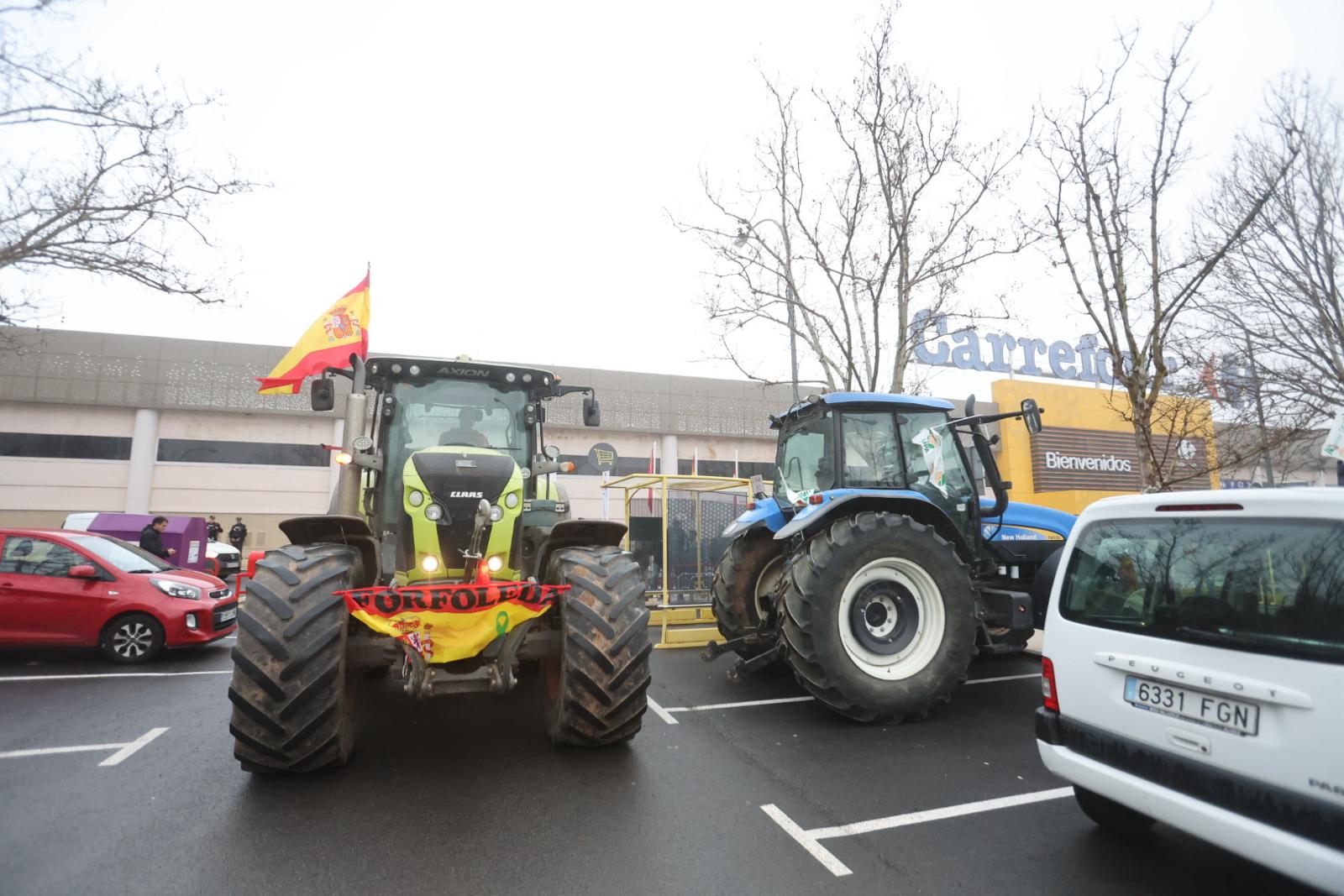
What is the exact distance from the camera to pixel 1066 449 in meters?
21.5

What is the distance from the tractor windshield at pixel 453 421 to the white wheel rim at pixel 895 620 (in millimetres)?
2711

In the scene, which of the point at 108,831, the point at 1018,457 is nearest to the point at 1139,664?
the point at 108,831

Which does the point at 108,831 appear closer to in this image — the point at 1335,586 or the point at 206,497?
the point at 1335,586

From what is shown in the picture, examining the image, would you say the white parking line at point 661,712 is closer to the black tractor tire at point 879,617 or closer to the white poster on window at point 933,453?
the black tractor tire at point 879,617

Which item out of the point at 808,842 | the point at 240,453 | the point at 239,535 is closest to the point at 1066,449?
the point at 808,842

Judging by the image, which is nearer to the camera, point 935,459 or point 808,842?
point 808,842

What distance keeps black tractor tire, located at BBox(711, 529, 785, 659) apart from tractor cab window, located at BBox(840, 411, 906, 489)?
1.14m

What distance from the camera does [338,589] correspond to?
3.54 metres

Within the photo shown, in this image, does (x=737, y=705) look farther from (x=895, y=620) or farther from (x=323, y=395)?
(x=323, y=395)

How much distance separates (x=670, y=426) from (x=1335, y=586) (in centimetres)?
2167

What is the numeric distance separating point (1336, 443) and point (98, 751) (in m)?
8.76

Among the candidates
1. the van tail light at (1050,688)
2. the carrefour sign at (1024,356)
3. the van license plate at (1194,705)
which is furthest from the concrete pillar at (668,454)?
the van license plate at (1194,705)

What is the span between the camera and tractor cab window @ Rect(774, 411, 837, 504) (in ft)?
19.6

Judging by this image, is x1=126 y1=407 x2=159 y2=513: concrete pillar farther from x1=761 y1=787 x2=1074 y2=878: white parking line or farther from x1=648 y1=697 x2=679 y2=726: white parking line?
x1=761 y1=787 x2=1074 y2=878: white parking line
